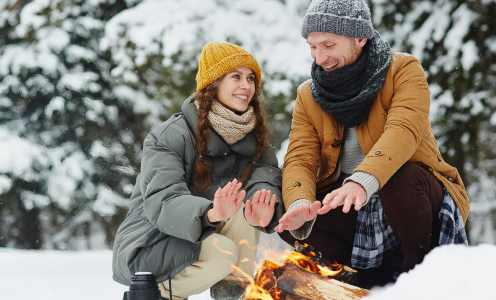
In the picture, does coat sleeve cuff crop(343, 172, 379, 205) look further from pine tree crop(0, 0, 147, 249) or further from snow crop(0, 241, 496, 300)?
pine tree crop(0, 0, 147, 249)

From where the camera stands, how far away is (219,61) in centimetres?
251

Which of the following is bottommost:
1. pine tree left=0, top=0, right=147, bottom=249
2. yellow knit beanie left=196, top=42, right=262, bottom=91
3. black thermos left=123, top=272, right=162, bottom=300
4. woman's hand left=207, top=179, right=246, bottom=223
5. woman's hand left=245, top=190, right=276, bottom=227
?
pine tree left=0, top=0, right=147, bottom=249

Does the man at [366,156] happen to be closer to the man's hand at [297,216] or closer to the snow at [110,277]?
the man's hand at [297,216]

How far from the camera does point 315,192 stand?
245 centimetres

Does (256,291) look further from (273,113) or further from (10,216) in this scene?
(10,216)

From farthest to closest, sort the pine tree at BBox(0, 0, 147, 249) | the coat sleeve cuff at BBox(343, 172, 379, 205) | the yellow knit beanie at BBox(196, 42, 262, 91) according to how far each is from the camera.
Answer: the pine tree at BBox(0, 0, 147, 249), the yellow knit beanie at BBox(196, 42, 262, 91), the coat sleeve cuff at BBox(343, 172, 379, 205)

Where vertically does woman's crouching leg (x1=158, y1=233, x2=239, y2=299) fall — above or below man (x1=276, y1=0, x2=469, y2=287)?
below

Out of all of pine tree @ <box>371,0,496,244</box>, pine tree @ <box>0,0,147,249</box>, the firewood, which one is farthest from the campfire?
pine tree @ <box>0,0,147,249</box>

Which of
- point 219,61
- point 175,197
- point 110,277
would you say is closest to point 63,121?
point 110,277

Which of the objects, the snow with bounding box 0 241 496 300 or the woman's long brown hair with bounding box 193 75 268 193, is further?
the woman's long brown hair with bounding box 193 75 268 193

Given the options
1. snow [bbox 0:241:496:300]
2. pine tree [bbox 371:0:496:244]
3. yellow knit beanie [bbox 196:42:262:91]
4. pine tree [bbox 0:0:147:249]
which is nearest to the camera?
snow [bbox 0:241:496:300]

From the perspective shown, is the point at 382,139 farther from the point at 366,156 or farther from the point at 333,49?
the point at 333,49

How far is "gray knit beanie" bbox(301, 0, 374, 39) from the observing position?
2.19 m

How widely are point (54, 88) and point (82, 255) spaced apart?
7.93ft
